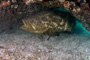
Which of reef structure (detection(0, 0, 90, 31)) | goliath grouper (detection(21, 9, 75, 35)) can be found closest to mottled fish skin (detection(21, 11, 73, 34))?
goliath grouper (detection(21, 9, 75, 35))

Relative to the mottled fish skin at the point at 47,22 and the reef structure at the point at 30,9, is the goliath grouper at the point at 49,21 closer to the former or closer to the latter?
the mottled fish skin at the point at 47,22

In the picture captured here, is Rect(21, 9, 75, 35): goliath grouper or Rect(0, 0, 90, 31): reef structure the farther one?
Rect(21, 9, 75, 35): goliath grouper

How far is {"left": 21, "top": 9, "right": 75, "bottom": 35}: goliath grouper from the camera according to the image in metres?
4.22

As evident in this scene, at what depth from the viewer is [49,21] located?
4227 mm

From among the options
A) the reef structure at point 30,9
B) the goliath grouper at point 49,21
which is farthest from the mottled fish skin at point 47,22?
the reef structure at point 30,9

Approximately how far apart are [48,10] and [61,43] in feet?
5.41

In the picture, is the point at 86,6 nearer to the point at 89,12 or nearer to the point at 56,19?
the point at 89,12

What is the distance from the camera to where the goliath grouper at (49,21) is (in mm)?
4219

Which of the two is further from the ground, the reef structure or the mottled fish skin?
the reef structure

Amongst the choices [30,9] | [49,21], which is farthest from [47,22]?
[30,9]

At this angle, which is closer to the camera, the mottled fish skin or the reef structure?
the reef structure

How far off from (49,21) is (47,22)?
104 millimetres

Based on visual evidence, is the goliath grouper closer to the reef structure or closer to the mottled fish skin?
the mottled fish skin

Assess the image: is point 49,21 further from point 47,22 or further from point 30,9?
point 30,9
